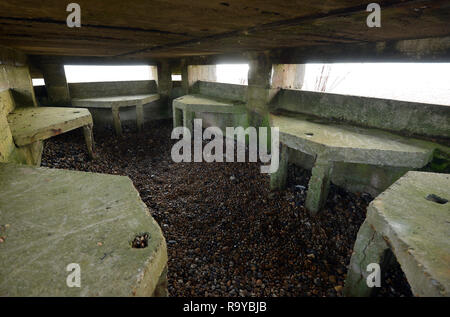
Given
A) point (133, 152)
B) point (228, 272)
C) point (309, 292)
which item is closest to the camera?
point (309, 292)

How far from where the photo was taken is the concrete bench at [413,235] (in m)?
1.32

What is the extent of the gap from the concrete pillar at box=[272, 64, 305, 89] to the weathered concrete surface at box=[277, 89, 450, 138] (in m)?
0.48

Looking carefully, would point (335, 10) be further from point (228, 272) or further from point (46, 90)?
point (46, 90)

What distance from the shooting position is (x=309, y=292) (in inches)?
106

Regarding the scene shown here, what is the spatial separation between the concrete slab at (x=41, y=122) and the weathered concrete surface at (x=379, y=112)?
4622mm

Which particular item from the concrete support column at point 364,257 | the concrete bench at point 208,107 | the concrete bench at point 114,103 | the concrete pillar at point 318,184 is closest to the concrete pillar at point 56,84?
the concrete bench at point 114,103

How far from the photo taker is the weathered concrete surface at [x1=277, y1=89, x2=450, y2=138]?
3.43 m

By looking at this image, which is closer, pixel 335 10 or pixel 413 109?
pixel 335 10

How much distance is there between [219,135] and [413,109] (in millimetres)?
4746

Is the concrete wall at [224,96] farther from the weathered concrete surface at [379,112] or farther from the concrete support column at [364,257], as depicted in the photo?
the concrete support column at [364,257]

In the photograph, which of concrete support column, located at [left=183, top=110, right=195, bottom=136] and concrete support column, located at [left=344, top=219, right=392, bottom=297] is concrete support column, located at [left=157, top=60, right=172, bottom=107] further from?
concrete support column, located at [left=344, top=219, right=392, bottom=297]

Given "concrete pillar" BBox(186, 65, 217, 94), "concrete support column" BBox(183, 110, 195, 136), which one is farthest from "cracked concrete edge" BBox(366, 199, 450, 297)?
"concrete pillar" BBox(186, 65, 217, 94)
